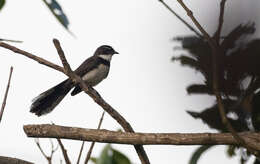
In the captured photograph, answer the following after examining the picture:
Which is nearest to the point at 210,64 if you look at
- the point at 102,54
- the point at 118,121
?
the point at 118,121

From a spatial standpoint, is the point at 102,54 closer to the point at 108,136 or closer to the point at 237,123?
the point at 108,136

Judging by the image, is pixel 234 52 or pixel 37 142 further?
pixel 37 142

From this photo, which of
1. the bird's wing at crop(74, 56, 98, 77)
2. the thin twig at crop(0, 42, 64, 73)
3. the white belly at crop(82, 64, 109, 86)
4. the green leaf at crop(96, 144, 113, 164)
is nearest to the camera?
the green leaf at crop(96, 144, 113, 164)

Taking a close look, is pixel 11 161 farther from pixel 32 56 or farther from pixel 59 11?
pixel 59 11

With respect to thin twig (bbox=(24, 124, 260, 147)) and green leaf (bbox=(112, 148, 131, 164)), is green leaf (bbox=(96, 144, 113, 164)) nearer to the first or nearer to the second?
green leaf (bbox=(112, 148, 131, 164))

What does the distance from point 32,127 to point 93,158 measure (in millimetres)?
664

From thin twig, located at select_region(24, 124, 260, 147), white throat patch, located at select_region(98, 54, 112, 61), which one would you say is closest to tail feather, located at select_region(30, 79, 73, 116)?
white throat patch, located at select_region(98, 54, 112, 61)

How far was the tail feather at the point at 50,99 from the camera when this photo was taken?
4281mm

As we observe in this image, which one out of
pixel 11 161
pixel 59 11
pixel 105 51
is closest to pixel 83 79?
pixel 105 51

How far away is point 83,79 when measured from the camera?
6.15m

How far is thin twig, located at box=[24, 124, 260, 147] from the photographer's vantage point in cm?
180

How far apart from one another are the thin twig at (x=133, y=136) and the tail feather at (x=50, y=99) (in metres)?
2.37

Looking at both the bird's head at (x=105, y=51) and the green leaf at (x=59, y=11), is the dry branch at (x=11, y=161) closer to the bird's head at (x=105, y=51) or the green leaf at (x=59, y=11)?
the green leaf at (x=59, y=11)

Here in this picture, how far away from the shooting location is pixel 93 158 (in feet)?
4.69
